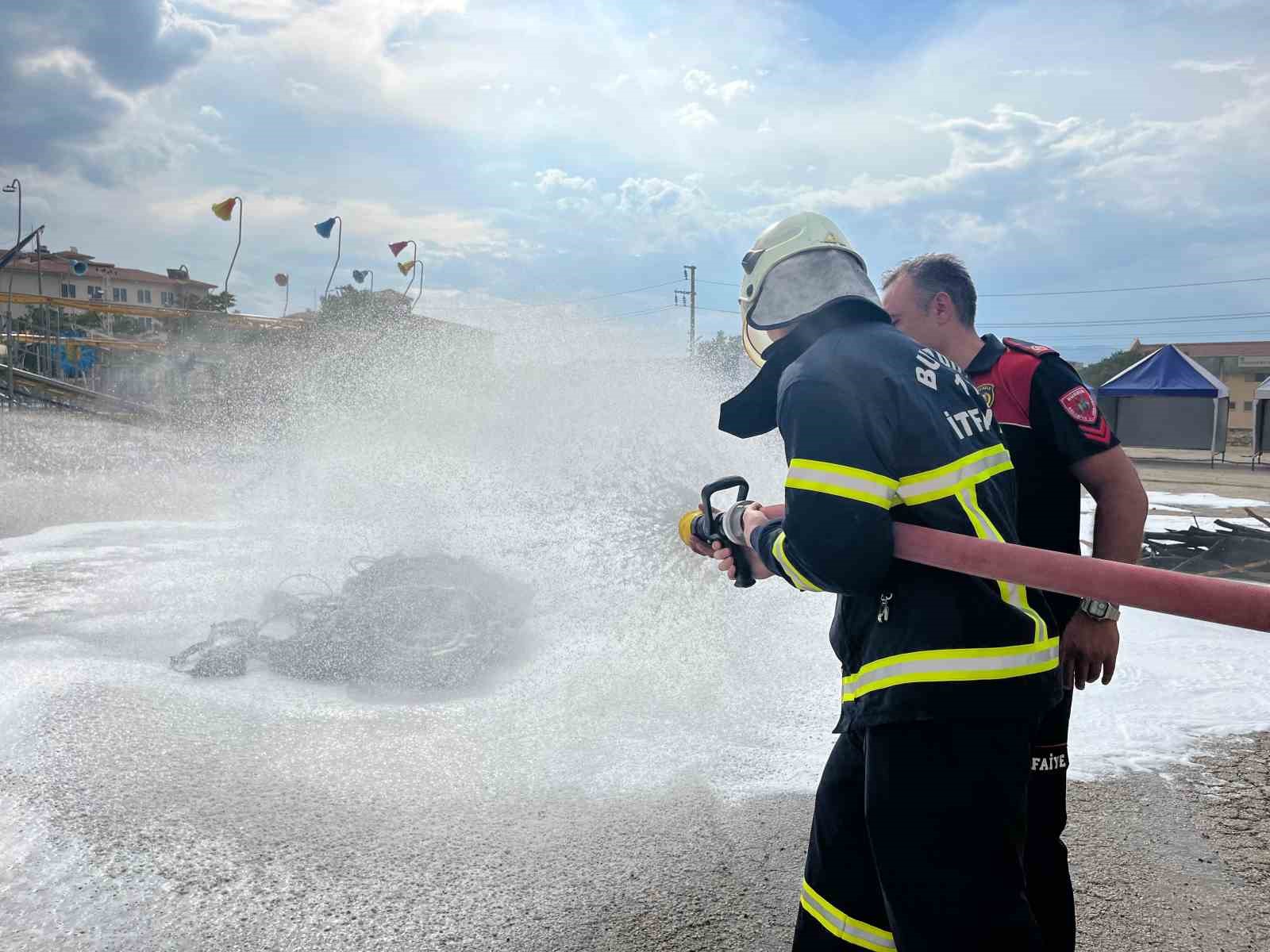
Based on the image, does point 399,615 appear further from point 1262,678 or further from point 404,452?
point 1262,678

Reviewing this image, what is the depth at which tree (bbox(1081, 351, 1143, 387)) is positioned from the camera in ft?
164

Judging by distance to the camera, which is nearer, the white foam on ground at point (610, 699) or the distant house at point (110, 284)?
the white foam on ground at point (610, 699)

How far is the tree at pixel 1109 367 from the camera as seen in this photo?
4988 cm

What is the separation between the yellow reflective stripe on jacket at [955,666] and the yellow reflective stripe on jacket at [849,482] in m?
0.30

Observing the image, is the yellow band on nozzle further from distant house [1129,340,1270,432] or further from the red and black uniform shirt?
distant house [1129,340,1270,432]

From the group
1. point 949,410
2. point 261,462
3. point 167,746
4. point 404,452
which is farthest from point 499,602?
point 261,462

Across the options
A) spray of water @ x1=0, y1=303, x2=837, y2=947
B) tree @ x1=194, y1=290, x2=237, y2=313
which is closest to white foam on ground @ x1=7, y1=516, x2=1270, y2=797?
spray of water @ x1=0, y1=303, x2=837, y2=947

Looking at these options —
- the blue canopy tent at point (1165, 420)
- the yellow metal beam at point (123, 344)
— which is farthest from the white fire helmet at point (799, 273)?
the yellow metal beam at point (123, 344)

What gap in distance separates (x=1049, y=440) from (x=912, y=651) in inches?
45.9

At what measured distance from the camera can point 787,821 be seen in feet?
10.5

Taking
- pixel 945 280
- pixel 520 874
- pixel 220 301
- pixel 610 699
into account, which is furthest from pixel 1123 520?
pixel 220 301

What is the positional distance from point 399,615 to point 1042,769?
380 cm

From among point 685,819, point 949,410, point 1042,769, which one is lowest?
point 685,819

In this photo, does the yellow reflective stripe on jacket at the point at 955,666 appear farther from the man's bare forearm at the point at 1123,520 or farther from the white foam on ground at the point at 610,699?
the white foam on ground at the point at 610,699
